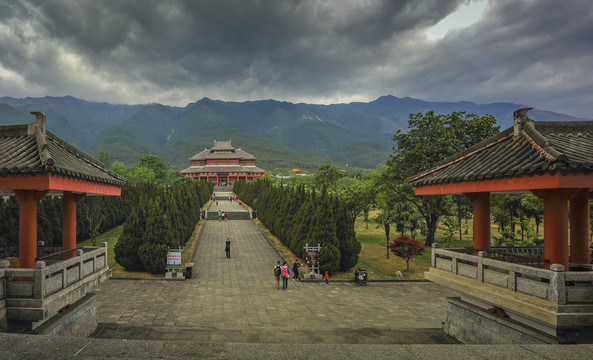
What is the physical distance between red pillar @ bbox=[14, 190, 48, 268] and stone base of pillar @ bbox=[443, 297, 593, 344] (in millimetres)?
9579

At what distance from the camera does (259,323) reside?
995 centimetres

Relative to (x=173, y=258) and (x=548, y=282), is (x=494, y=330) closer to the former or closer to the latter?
(x=548, y=282)

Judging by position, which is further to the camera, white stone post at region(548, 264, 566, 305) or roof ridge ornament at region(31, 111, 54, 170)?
A: roof ridge ornament at region(31, 111, 54, 170)

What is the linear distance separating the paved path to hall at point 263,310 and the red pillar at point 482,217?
263cm

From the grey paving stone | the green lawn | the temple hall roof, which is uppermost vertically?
the temple hall roof

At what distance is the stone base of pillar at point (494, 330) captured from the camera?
530 centimetres

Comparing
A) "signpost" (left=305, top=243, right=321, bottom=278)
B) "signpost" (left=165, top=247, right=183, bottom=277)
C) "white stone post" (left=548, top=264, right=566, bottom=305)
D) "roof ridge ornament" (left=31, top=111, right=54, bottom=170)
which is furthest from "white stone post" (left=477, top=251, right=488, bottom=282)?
"signpost" (left=165, top=247, right=183, bottom=277)

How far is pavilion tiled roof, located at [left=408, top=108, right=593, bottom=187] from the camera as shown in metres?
5.02

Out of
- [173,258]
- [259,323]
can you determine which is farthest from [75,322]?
[173,258]

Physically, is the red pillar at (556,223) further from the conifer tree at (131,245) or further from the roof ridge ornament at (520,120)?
the conifer tree at (131,245)

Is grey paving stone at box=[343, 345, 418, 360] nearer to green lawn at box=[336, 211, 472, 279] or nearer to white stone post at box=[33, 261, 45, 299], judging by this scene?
white stone post at box=[33, 261, 45, 299]

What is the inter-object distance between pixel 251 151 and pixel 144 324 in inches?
5774

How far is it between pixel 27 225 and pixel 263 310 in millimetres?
7219

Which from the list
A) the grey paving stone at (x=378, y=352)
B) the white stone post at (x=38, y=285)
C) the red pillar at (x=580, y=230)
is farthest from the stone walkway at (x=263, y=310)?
the grey paving stone at (x=378, y=352)
